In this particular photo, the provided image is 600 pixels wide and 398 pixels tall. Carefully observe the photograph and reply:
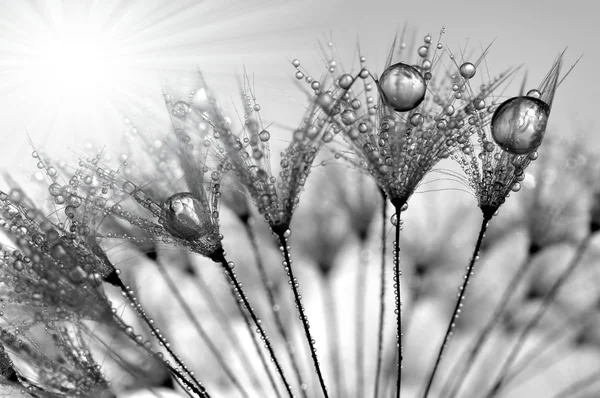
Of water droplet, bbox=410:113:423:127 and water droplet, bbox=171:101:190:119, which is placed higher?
water droplet, bbox=410:113:423:127

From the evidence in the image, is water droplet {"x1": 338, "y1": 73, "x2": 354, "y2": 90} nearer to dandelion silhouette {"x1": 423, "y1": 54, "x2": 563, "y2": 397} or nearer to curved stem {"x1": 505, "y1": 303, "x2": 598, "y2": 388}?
dandelion silhouette {"x1": 423, "y1": 54, "x2": 563, "y2": 397}

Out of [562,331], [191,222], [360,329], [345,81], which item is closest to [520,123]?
[345,81]

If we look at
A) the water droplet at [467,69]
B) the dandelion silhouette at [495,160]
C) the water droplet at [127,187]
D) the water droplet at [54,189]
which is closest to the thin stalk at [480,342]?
the dandelion silhouette at [495,160]

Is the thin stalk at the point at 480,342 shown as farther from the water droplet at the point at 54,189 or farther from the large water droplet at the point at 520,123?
the water droplet at the point at 54,189

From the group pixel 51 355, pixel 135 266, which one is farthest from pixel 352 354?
pixel 51 355

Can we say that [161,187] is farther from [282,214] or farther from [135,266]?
[135,266]

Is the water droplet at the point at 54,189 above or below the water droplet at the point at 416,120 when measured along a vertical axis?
below

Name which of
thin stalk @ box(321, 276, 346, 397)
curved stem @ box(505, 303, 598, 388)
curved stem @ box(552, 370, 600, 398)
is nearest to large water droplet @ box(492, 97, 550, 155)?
thin stalk @ box(321, 276, 346, 397)

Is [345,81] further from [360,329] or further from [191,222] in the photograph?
[360,329]
